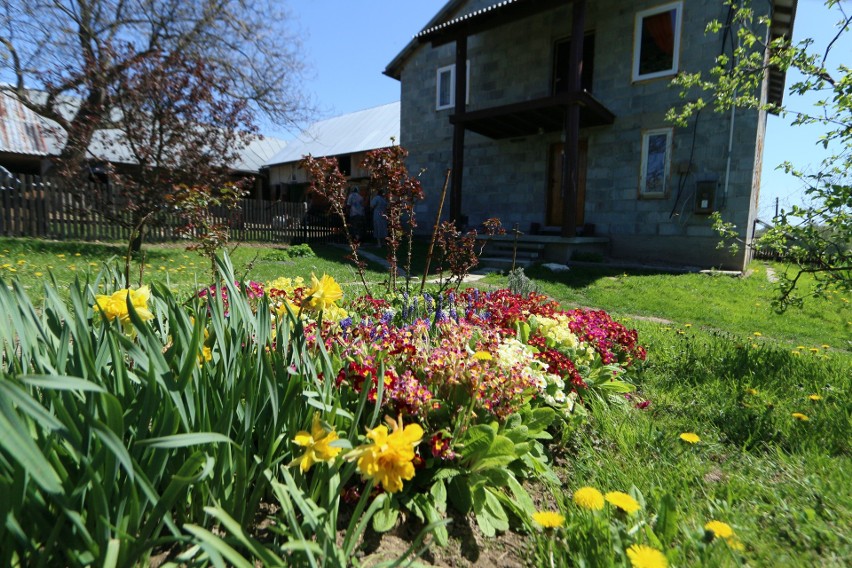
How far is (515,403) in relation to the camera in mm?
1599

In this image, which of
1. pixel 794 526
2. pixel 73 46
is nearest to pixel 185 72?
pixel 73 46

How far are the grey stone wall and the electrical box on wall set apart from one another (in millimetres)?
115

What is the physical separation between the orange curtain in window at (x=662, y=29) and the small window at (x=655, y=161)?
5.66 ft

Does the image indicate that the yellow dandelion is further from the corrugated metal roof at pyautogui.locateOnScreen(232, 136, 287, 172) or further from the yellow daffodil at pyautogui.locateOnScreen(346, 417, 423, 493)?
the corrugated metal roof at pyautogui.locateOnScreen(232, 136, 287, 172)

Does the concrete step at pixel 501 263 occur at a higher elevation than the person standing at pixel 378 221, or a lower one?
lower

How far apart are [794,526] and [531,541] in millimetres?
782

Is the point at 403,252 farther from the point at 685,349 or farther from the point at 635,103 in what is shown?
the point at 685,349

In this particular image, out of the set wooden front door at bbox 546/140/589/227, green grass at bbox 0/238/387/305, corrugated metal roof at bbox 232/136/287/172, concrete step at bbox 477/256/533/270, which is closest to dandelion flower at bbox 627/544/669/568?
green grass at bbox 0/238/387/305

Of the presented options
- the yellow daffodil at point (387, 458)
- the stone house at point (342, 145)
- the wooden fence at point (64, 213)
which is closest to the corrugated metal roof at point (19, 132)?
the stone house at point (342, 145)

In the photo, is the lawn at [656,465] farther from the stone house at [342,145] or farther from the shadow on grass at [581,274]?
the stone house at [342,145]

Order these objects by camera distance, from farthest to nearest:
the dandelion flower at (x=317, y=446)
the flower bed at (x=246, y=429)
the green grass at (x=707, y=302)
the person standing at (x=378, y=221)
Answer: the person standing at (x=378, y=221)
the green grass at (x=707, y=302)
the dandelion flower at (x=317, y=446)
the flower bed at (x=246, y=429)

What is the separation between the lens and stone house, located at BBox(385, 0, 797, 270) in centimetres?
898

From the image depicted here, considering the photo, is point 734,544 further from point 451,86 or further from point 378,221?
point 451,86

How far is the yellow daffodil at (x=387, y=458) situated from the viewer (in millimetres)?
975
